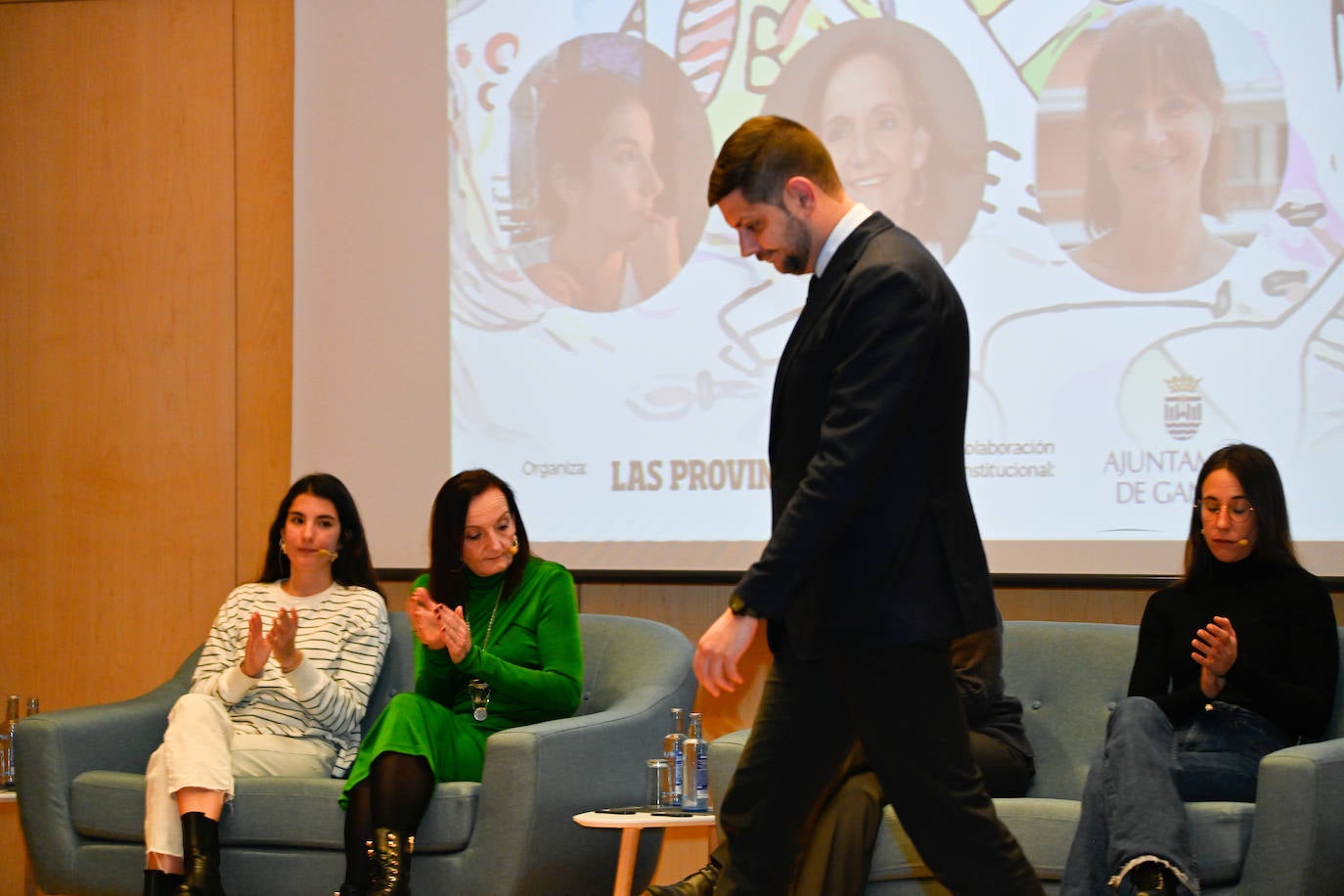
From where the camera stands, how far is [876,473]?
6.70 ft

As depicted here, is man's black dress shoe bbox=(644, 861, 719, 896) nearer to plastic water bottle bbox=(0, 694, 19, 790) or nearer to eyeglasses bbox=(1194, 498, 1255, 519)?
eyeglasses bbox=(1194, 498, 1255, 519)

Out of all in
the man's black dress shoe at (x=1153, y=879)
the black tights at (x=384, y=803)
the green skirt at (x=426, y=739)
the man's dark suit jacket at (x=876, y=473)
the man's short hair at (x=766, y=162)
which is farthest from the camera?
the green skirt at (x=426, y=739)

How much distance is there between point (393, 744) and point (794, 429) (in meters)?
1.43

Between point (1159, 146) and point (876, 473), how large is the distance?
2.12 meters

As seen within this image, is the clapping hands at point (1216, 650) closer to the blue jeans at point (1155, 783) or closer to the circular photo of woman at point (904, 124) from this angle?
the blue jeans at point (1155, 783)

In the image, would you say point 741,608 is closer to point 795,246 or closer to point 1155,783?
point 795,246

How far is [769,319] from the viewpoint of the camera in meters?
4.05

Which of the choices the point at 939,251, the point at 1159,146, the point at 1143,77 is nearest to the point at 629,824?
the point at 939,251

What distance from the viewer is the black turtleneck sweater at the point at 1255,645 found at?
10.0 ft

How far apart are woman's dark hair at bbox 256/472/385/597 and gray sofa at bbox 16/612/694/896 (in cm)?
55

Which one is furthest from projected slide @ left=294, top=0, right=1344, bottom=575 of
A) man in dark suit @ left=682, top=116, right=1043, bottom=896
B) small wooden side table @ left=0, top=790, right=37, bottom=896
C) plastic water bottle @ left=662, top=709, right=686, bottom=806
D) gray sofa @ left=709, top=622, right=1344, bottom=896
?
man in dark suit @ left=682, top=116, right=1043, bottom=896

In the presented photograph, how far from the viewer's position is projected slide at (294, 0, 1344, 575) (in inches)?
145

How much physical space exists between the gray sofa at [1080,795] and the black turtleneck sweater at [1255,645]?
0.14 meters

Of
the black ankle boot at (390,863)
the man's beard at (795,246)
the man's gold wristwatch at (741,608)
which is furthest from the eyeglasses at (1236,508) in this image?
the black ankle boot at (390,863)
